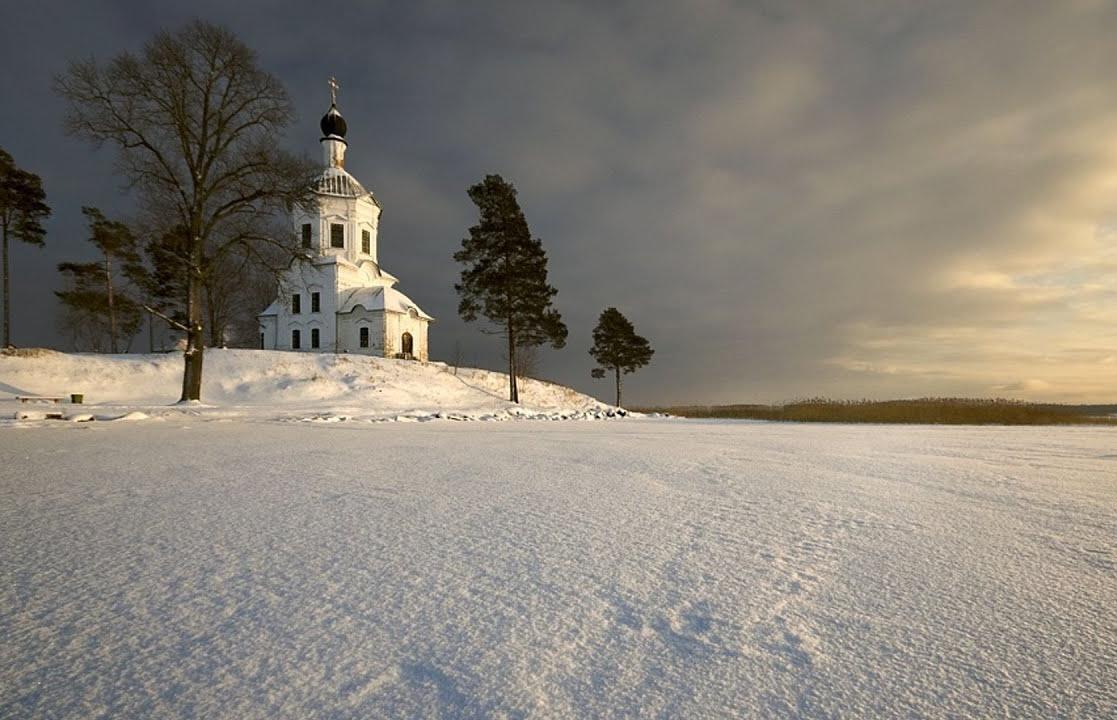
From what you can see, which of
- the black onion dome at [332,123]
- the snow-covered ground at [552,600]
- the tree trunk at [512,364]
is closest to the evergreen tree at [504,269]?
the tree trunk at [512,364]

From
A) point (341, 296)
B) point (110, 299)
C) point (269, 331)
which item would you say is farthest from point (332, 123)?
point (110, 299)

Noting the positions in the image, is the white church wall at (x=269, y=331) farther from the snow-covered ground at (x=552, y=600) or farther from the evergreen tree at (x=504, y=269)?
the snow-covered ground at (x=552, y=600)

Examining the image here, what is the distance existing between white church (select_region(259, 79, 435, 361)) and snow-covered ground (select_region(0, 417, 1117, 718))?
28732mm

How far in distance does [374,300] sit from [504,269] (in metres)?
10.4

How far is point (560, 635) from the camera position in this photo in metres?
1.27

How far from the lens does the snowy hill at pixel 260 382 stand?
17.2 m

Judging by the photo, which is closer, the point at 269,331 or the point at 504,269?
the point at 504,269

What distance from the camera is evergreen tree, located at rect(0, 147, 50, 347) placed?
67.5 ft

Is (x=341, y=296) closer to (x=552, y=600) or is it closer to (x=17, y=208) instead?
Answer: (x=17, y=208)

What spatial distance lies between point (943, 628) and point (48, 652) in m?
2.22

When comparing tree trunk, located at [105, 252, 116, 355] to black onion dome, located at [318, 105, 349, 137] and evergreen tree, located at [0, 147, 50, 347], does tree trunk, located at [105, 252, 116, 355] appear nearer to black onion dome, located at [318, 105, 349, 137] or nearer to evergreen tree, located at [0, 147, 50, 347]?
evergreen tree, located at [0, 147, 50, 347]

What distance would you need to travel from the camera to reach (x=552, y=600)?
1478 mm

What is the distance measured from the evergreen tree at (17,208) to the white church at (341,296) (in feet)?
35.2

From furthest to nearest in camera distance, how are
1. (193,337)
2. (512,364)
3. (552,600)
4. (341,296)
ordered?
(341,296)
(512,364)
(193,337)
(552,600)
